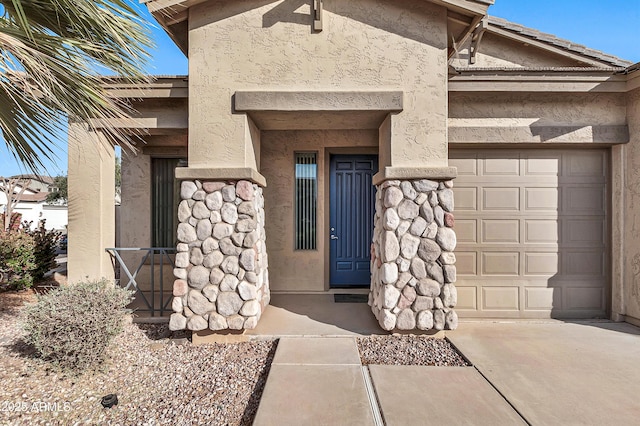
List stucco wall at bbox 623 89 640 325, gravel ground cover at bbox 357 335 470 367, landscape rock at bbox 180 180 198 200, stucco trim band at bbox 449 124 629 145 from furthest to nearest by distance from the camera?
stucco trim band at bbox 449 124 629 145 → stucco wall at bbox 623 89 640 325 → landscape rock at bbox 180 180 198 200 → gravel ground cover at bbox 357 335 470 367

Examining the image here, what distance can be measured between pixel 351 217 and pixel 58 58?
482 centimetres

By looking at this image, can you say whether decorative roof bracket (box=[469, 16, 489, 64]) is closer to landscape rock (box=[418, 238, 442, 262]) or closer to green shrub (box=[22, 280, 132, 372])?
landscape rock (box=[418, 238, 442, 262])

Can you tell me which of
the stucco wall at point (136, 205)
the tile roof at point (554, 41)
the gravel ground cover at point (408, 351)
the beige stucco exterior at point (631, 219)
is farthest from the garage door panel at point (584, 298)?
the stucco wall at point (136, 205)

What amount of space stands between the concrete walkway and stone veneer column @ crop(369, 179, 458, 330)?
58 cm

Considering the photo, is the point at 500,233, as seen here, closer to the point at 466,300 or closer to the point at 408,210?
the point at 466,300

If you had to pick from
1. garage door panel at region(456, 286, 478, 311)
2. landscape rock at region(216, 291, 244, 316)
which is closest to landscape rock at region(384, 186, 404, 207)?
garage door panel at region(456, 286, 478, 311)

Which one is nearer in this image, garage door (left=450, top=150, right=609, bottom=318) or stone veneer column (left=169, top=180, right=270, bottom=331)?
stone veneer column (left=169, top=180, right=270, bottom=331)

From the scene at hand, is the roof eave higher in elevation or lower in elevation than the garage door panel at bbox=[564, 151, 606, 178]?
higher

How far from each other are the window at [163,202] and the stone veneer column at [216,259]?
2838mm

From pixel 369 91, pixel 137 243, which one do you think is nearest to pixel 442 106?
pixel 369 91

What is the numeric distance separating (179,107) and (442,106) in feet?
12.7

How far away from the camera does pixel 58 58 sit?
9.34ft

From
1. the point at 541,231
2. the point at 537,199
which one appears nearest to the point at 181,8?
Result: the point at 537,199

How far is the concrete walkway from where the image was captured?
2.61 m
